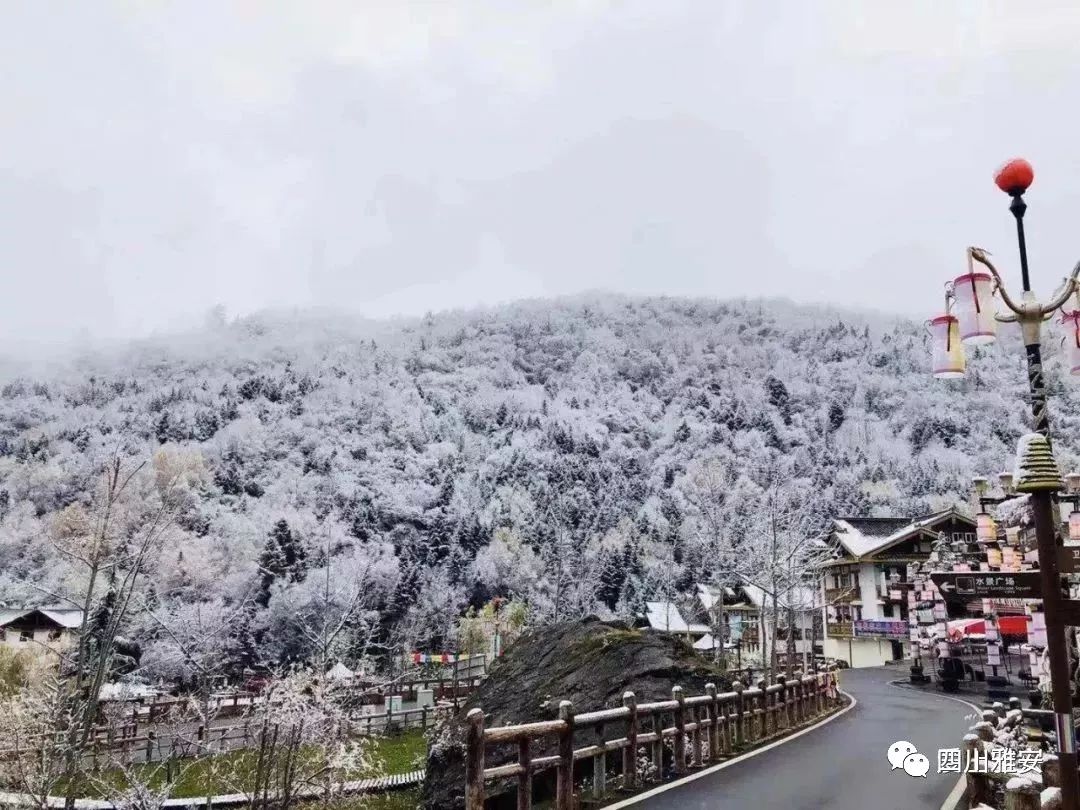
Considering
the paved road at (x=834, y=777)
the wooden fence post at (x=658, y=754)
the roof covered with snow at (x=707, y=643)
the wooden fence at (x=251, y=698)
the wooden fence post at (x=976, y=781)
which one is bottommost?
the wooden fence at (x=251, y=698)

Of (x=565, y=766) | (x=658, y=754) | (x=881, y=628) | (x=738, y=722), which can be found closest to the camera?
(x=565, y=766)

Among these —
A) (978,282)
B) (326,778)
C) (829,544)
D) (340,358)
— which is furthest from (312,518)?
(340,358)

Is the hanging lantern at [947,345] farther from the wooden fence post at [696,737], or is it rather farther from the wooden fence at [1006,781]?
the wooden fence post at [696,737]

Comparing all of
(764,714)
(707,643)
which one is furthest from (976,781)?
(707,643)

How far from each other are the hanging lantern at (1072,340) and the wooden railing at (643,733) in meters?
6.59

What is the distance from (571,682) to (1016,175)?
39.7 feet

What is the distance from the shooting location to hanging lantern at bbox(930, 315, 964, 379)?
7707mm

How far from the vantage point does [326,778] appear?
19062 mm

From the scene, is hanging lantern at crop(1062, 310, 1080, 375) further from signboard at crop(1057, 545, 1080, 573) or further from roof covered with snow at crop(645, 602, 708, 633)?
roof covered with snow at crop(645, 602, 708, 633)

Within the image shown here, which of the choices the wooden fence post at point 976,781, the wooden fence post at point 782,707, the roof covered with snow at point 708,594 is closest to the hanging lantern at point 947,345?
the wooden fence post at point 976,781

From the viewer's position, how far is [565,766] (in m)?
9.03

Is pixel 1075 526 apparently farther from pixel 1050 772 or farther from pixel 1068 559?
pixel 1068 559

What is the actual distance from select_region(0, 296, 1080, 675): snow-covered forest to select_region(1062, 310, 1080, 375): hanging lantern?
88 centimetres

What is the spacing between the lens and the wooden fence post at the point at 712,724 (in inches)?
511
